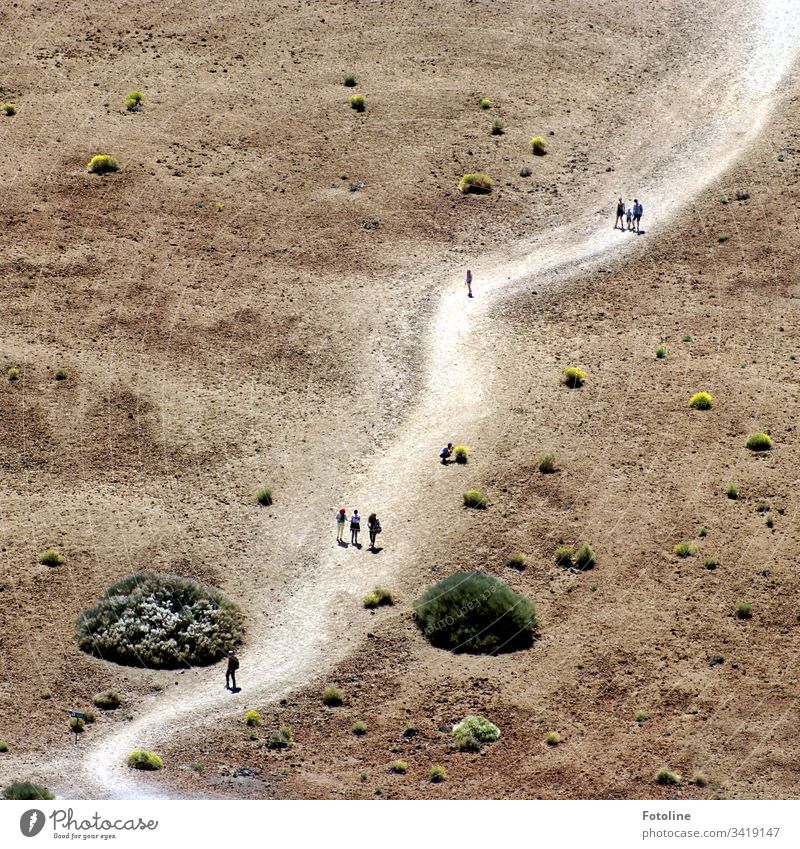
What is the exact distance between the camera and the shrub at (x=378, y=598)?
72.2 meters

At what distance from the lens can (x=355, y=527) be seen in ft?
250

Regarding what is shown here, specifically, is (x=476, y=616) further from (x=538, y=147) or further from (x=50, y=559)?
(x=538, y=147)

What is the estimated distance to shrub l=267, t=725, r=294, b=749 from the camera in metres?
64.9

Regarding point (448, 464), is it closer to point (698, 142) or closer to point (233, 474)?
point (233, 474)

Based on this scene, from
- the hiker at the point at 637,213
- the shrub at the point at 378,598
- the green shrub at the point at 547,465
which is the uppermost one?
the hiker at the point at 637,213

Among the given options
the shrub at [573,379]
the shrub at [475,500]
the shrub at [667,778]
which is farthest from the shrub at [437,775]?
the shrub at [573,379]

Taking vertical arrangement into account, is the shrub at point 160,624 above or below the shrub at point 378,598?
below

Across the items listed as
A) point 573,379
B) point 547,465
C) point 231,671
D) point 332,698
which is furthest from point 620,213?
point 231,671

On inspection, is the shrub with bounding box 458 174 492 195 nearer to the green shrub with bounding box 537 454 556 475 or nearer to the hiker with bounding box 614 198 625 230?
the hiker with bounding box 614 198 625 230

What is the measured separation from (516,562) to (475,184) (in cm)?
3099

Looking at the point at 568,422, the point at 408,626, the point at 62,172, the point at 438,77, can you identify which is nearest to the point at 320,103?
the point at 438,77

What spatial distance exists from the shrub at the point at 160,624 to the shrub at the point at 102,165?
104 feet

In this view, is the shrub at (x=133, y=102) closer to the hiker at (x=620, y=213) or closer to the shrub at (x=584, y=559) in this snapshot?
the hiker at (x=620, y=213)

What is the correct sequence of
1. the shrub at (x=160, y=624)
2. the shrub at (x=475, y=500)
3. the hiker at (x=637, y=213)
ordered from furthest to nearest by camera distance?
1. the hiker at (x=637, y=213)
2. the shrub at (x=475, y=500)
3. the shrub at (x=160, y=624)
